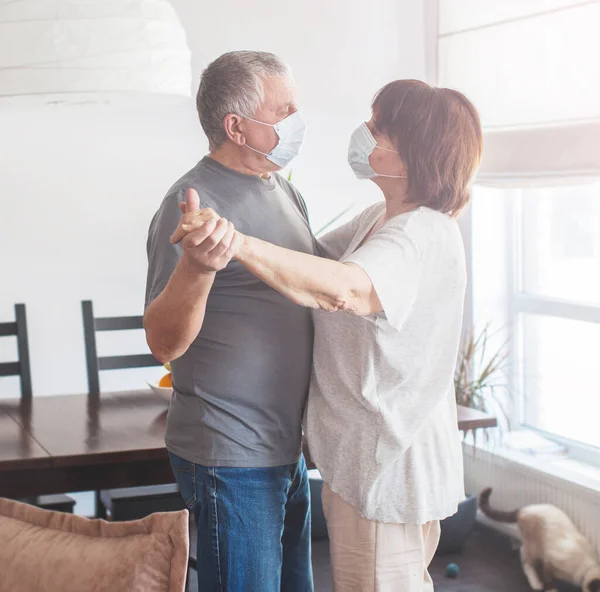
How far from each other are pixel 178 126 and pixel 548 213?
1574 millimetres

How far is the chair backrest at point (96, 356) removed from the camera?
320 centimetres

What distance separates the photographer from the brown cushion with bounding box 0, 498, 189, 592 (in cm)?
124

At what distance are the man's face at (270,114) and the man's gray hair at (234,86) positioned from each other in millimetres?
14

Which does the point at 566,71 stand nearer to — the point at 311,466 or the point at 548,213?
the point at 548,213

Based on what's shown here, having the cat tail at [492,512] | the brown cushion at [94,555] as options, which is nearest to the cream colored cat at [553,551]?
the cat tail at [492,512]

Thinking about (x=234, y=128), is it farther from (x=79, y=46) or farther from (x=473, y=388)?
(x=473, y=388)

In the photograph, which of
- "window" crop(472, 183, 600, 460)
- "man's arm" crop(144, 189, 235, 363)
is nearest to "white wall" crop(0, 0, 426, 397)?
"window" crop(472, 183, 600, 460)

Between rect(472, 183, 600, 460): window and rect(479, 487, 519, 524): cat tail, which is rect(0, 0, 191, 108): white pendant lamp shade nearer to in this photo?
rect(472, 183, 600, 460): window

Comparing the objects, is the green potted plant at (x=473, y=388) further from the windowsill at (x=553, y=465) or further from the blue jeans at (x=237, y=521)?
the blue jeans at (x=237, y=521)

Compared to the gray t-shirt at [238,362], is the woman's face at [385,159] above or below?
above

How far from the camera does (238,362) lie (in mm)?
1591

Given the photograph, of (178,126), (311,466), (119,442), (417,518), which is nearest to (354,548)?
(417,518)

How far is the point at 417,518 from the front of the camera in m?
1.55

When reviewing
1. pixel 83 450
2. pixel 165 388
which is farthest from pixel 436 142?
pixel 165 388
